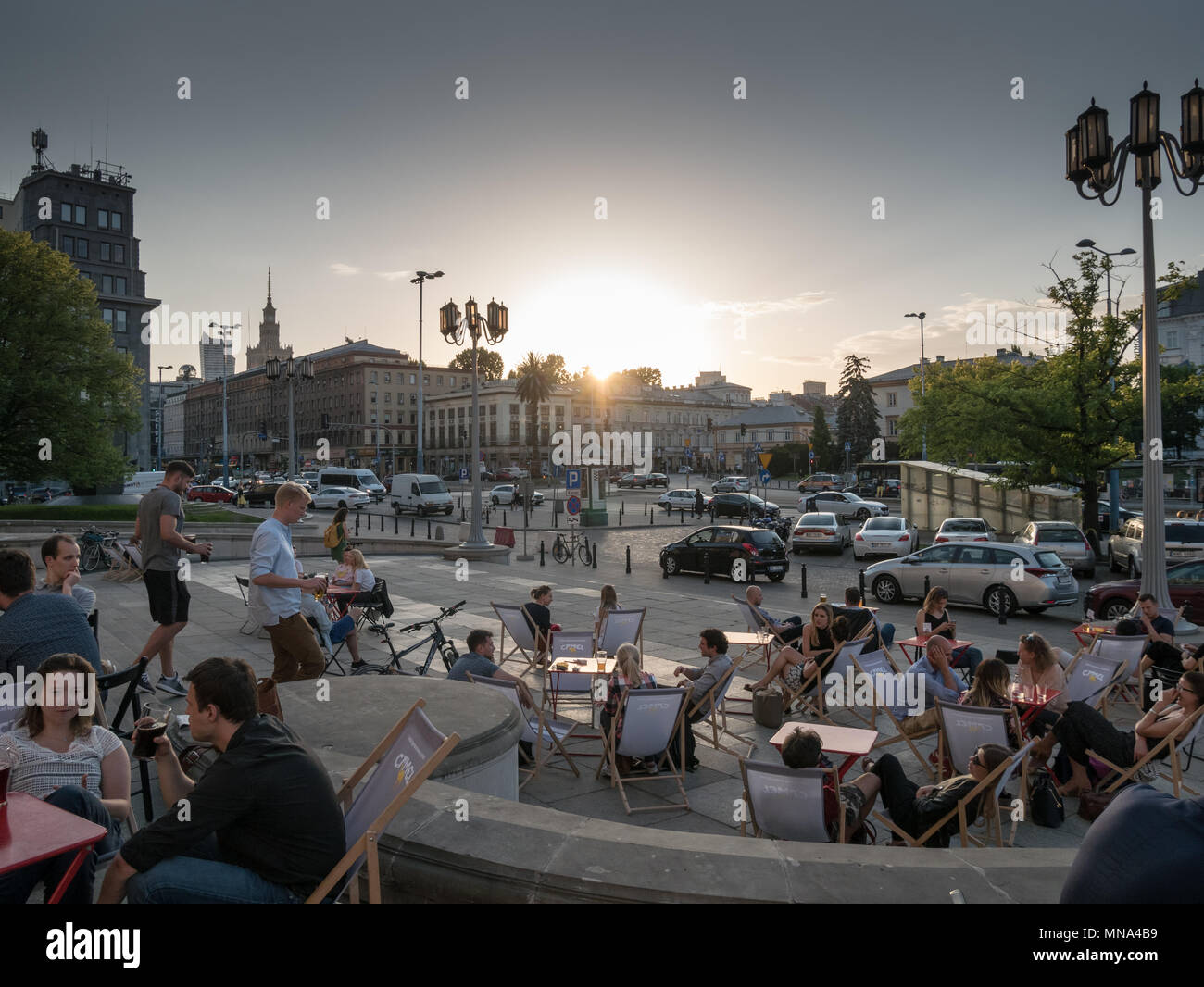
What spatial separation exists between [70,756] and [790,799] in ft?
12.3

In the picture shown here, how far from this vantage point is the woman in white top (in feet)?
12.7

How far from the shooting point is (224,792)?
305 cm

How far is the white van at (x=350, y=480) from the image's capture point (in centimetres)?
5166

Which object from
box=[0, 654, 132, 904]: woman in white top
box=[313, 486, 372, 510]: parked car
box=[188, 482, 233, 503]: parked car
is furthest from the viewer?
box=[188, 482, 233, 503]: parked car

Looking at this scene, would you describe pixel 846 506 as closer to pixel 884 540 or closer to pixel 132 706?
pixel 884 540

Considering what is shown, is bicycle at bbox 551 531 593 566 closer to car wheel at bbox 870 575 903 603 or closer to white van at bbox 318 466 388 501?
car wheel at bbox 870 575 903 603

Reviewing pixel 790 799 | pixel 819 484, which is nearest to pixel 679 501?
pixel 819 484

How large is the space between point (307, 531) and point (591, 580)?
1172 cm

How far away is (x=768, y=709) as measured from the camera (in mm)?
8211

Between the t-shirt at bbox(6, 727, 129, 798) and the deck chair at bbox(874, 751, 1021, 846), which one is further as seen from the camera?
the deck chair at bbox(874, 751, 1021, 846)

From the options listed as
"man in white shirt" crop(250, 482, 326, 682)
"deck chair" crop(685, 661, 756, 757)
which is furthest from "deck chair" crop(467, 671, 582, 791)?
"man in white shirt" crop(250, 482, 326, 682)

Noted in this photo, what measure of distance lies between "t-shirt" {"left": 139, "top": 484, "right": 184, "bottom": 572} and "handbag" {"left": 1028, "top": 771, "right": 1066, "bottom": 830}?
7.60m

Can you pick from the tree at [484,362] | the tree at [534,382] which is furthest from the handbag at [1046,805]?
the tree at [484,362]
